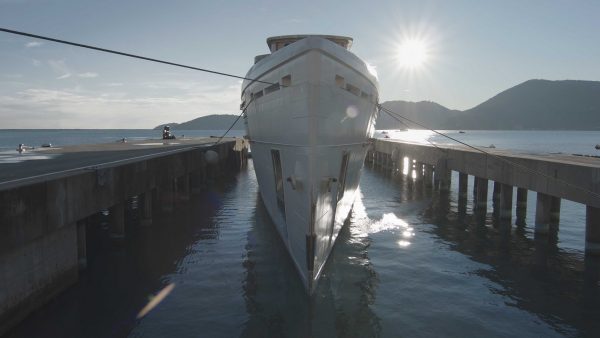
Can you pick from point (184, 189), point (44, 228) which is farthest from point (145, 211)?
point (44, 228)

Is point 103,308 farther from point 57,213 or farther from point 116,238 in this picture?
point 116,238

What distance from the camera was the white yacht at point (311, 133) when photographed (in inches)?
481

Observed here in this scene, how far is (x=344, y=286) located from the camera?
13.8 m

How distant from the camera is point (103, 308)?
11.7 meters

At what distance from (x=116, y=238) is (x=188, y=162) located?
10.1 meters

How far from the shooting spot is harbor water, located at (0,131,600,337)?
429 inches

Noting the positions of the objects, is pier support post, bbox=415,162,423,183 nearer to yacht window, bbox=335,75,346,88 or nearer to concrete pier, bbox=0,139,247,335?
yacht window, bbox=335,75,346,88

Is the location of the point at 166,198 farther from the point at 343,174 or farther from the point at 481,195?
the point at 481,195

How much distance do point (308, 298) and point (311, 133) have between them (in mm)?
4906

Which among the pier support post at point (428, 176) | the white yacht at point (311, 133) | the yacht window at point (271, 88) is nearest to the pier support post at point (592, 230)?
the white yacht at point (311, 133)

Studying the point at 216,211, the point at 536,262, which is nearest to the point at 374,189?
the point at 216,211

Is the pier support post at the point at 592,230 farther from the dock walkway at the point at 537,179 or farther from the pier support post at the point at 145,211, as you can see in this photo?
the pier support post at the point at 145,211

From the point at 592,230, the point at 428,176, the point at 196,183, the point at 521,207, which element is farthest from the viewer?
the point at 428,176

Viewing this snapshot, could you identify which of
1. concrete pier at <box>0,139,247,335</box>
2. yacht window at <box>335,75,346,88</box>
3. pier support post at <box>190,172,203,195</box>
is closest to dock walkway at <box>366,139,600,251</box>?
yacht window at <box>335,75,346,88</box>
